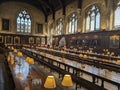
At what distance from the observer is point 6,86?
575cm

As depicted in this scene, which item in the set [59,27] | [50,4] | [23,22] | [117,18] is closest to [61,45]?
[59,27]

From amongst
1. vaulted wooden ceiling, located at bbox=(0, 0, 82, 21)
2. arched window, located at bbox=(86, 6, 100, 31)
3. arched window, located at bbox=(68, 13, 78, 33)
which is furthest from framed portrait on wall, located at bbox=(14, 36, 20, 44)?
arched window, located at bbox=(86, 6, 100, 31)

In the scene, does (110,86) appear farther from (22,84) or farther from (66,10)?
(66,10)

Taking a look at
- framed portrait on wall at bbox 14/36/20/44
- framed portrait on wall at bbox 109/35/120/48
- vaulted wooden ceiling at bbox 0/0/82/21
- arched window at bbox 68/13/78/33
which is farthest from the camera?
framed portrait on wall at bbox 14/36/20/44

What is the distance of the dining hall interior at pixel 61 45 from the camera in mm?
4872

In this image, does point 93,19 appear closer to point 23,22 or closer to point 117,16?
point 117,16

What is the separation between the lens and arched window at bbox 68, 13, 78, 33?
71.2 feet

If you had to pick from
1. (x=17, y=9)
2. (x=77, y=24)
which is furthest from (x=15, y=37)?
(x=77, y=24)

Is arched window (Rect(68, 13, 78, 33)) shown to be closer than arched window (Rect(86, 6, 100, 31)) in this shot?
No

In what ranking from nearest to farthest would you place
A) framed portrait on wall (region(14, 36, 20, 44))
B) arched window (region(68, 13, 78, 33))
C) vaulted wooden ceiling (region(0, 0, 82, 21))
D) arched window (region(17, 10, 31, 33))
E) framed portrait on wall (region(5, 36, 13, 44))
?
arched window (region(68, 13, 78, 33)) < vaulted wooden ceiling (region(0, 0, 82, 21)) < framed portrait on wall (region(5, 36, 13, 44)) < framed portrait on wall (region(14, 36, 20, 44)) < arched window (region(17, 10, 31, 33))

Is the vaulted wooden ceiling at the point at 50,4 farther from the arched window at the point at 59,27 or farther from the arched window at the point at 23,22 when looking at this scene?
the arched window at the point at 23,22

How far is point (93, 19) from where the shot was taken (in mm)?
18094

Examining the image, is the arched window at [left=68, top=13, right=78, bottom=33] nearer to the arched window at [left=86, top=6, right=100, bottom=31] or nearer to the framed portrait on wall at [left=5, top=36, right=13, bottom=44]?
the arched window at [left=86, top=6, right=100, bottom=31]

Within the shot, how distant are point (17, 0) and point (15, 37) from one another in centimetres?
660
